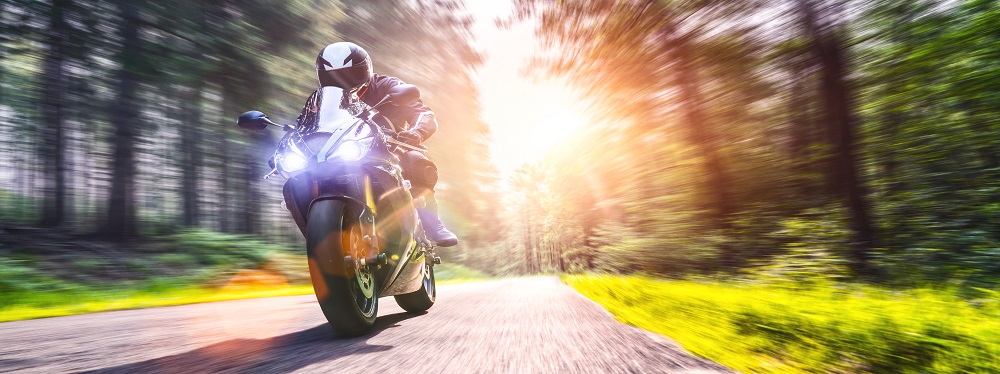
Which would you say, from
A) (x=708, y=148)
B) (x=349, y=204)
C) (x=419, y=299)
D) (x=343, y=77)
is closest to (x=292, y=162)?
(x=349, y=204)

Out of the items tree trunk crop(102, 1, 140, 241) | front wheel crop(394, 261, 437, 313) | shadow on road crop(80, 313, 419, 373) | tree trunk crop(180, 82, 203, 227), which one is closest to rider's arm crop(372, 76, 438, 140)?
front wheel crop(394, 261, 437, 313)

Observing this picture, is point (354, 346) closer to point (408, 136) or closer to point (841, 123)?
point (408, 136)

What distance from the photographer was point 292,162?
3.21m

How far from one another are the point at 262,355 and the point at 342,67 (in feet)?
5.90

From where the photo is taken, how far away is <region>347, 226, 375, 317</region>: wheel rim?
3012mm

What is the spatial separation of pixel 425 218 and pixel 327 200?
147cm

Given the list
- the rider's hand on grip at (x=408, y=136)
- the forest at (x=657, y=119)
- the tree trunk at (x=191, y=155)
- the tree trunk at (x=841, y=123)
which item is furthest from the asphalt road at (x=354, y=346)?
the tree trunk at (x=191, y=155)

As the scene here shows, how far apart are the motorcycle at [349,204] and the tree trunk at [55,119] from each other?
8827 millimetres

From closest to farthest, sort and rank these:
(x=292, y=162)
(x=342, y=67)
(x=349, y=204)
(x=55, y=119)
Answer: (x=349, y=204), (x=292, y=162), (x=342, y=67), (x=55, y=119)

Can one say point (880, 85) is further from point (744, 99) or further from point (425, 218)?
point (425, 218)

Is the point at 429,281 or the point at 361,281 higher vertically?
the point at 361,281

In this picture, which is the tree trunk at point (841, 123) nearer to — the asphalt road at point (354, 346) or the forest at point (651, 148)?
the forest at point (651, 148)

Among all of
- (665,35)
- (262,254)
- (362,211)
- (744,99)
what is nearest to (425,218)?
(362,211)

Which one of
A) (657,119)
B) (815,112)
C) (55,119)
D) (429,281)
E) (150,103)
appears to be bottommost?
(429,281)
